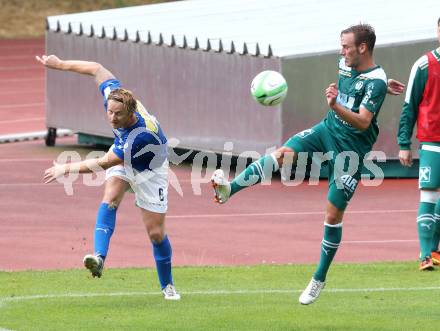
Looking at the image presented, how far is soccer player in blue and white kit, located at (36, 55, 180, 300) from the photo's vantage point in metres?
11.3

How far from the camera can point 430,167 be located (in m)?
13.5

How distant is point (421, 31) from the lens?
2162cm

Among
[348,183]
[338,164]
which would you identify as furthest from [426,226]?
[338,164]

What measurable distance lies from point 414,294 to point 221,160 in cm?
1045

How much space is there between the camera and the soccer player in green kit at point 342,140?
1112 centimetres

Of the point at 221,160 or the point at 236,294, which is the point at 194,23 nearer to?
the point at 221,160

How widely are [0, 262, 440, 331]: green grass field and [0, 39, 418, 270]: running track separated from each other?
4.33 feet

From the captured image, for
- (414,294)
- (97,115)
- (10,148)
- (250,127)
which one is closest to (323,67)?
(250,127)

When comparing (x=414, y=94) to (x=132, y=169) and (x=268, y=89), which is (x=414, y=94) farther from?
(x=132, y=169)

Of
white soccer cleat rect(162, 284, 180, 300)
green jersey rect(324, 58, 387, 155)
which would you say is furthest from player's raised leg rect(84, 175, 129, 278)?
green jersey rect(324, 58, 387, 155)

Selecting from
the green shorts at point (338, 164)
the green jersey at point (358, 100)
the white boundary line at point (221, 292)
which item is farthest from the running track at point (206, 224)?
the green jersey at point (358, 100)

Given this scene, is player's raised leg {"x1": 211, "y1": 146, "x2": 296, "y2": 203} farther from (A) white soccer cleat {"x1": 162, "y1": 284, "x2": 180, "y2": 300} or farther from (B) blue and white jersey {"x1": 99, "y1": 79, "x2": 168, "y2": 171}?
(A) white soccer cleat {"x1": 162, "y1": 284, "x2": 180, "y2": 300}

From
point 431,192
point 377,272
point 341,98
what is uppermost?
point 341,98

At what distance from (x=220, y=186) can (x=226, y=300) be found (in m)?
1.45
